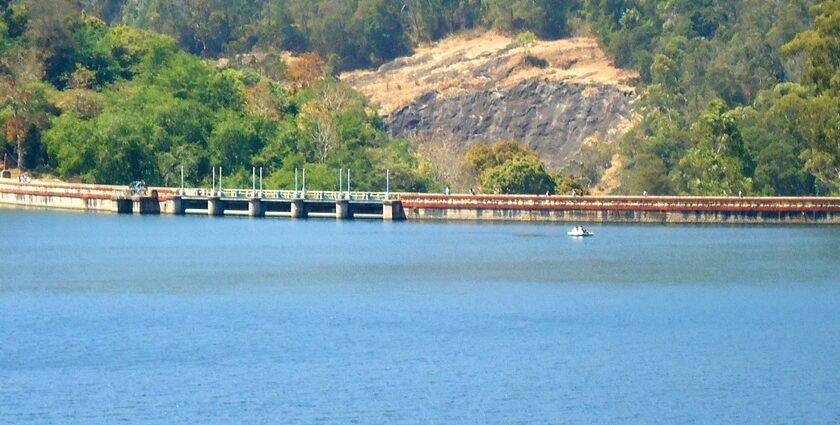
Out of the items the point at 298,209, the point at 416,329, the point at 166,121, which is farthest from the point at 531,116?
the point at 416,329

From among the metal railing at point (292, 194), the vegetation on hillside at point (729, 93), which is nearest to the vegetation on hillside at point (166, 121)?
the metal railing at point (292, 194)

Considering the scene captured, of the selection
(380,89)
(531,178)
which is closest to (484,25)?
(380,89)

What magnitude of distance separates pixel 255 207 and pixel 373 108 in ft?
112

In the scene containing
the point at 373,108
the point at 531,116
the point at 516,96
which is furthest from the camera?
the point at 516,96

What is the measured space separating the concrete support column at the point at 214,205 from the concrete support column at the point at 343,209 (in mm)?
7899

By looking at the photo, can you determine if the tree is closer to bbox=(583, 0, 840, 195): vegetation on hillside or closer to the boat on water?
bbox=(583, 0, 840, 195): vegetation on hillside

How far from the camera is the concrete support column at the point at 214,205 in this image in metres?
123

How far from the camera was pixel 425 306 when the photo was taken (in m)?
73.1

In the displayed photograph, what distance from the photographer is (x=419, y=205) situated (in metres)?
120

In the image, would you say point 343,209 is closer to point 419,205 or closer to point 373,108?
point 419,205

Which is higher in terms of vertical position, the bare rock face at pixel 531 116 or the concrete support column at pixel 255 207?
the bare rock face at pixel 531 116

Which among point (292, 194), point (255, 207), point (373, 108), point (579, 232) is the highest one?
point (373, 108)

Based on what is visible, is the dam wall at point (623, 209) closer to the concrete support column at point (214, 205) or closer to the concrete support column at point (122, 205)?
the concrete support column at point (214, 205)

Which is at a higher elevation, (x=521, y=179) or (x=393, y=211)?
(x=521, y=179)
